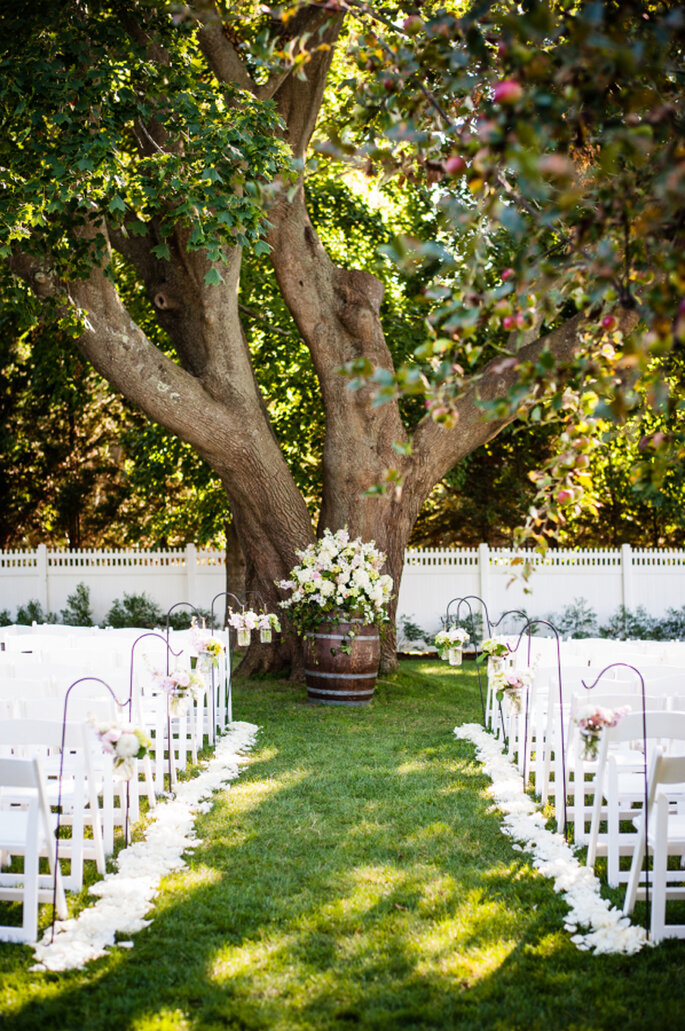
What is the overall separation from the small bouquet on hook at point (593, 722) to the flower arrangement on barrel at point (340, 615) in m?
5.84

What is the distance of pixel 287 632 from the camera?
1268 cm

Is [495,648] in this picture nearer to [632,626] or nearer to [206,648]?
[206,648]

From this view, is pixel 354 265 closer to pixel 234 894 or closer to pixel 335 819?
pixel 335 819

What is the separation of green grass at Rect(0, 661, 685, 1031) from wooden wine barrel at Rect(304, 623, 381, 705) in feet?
11.1

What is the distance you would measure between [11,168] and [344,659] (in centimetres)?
595

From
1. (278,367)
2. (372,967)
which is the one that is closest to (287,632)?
(278,367)

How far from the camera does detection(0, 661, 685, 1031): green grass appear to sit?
147 inches

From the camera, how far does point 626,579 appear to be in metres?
17.5

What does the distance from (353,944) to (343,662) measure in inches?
246

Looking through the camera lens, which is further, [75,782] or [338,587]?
[338,587]

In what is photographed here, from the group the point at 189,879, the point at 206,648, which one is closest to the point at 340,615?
the point at 206,648

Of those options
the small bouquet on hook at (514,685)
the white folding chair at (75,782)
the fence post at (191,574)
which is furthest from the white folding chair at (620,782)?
the fence post at (191,574)

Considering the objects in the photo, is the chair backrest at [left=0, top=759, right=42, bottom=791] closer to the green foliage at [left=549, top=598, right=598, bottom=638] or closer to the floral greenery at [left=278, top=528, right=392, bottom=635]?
the floral greenery at [left=278, top=528, right=392, bottom=635]

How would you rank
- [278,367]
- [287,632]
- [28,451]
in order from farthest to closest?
[28,451]
[278,367]
[287,632]
